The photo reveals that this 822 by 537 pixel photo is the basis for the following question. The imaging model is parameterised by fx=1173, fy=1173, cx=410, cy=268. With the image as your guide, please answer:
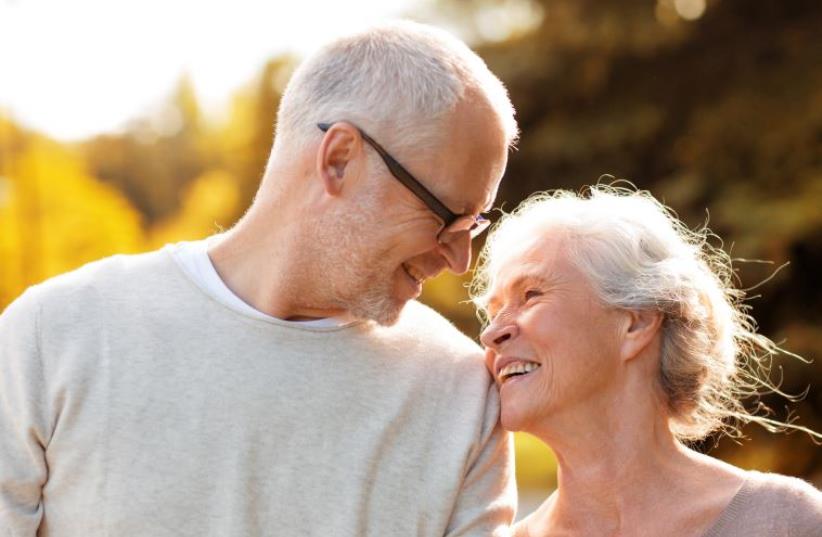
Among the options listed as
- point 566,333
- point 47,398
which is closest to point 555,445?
point 566,333

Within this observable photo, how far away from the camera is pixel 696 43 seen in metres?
10.7

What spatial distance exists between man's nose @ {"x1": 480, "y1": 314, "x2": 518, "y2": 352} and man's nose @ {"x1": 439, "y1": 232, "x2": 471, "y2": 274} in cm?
18

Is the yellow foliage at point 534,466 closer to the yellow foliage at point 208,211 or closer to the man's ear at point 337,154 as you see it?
the yellow foliage at point 208,211

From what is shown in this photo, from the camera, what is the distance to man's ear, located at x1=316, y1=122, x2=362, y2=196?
2.42 m

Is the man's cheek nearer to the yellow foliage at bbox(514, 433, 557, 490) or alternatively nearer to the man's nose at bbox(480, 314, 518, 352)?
the man's nose at bbox(480, 314, 518, 352)

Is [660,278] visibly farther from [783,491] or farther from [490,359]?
[783,491]

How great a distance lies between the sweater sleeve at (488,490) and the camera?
2.40m

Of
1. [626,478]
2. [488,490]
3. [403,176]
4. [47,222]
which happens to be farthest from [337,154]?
[47,222]

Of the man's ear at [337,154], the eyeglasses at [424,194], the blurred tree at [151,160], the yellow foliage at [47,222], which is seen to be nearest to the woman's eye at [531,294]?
the eyeglasses at [424,194]

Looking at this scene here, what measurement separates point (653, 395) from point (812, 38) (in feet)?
27.4

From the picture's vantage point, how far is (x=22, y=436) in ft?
7.55

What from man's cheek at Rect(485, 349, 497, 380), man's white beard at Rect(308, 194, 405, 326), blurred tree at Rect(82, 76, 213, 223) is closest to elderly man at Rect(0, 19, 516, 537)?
man's white beard at Rect(308, 194, 405, 326)

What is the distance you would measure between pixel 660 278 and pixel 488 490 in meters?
0.68

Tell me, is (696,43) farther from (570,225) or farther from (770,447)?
(570,225)
